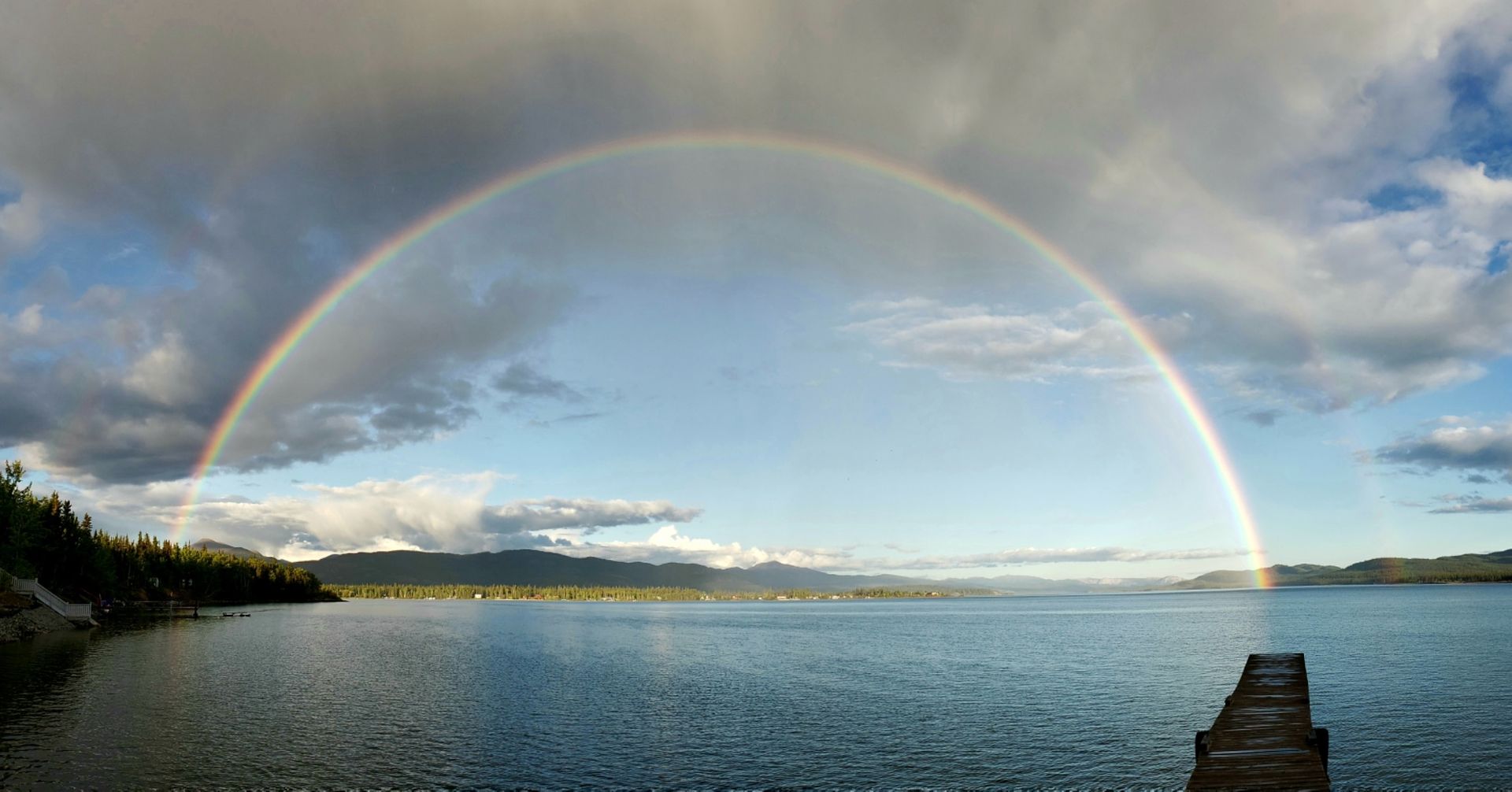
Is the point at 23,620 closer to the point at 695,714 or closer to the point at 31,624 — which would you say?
the point at 31,624

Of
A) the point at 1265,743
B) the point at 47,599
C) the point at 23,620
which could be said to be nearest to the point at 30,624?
the point at 23,620

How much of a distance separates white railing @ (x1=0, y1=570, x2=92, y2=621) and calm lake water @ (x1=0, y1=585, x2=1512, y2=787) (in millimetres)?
23691

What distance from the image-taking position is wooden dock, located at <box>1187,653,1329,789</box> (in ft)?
98.4

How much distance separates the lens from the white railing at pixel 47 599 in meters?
125

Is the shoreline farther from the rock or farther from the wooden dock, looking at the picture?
the wooden dock

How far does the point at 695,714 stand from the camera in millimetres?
59500

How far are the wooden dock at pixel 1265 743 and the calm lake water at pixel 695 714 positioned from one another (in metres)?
4.37

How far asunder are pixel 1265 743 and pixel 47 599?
162 meters

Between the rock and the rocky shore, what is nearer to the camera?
the rock

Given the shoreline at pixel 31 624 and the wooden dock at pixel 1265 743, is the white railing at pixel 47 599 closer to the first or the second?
the shoreline at pixel 31 624

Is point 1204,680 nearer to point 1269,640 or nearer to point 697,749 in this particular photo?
point 697,749

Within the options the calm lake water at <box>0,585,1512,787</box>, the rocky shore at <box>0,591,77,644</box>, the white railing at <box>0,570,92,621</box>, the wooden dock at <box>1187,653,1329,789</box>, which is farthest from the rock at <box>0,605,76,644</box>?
the wooden dock at <box>1187,653,1329,789</box>

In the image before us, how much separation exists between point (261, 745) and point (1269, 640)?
5399 inches

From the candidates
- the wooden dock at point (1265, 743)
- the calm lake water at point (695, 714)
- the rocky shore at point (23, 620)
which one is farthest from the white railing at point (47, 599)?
the wooden dock at point (1265, 743)
